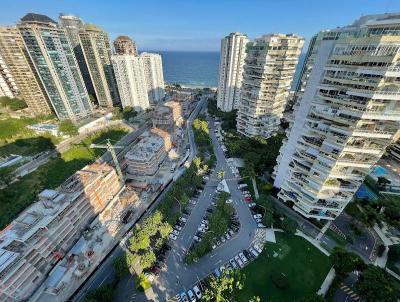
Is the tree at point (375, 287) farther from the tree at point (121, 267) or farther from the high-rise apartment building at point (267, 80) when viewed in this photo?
the high-rise apartment building at point (267, 80)

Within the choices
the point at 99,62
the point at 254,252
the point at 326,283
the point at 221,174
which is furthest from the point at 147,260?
the point at 99,62

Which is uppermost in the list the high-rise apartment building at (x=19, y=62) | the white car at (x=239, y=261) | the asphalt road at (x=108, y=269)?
the high-rise apartment building at (x=19, y=62)

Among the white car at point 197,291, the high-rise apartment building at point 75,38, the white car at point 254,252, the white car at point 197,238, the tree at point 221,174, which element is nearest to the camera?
the white car at point 197,291

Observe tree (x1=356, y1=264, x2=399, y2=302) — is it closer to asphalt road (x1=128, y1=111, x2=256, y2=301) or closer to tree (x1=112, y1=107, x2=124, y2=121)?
asphalt road (x1=128, y1=111, x2=256, y2=301)

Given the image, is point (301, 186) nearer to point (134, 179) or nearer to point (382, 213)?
point (382, 213)

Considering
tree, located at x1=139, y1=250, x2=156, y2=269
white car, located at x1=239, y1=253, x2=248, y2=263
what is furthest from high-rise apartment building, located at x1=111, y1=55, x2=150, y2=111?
white car, located at x1=239, y1=253, x2=248, y2=263

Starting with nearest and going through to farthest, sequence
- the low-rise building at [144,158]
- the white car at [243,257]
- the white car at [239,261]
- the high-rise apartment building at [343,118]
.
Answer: the high-rise apartment building at [343,118] < the white car at [239,261] < the white car at [243,257] < the low-rise building at [144,158]

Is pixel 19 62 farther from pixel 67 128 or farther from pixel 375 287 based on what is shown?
pixel 375 287

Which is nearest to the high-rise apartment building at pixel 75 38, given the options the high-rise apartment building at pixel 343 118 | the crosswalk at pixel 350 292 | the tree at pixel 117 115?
the tree at pixel 117 115
